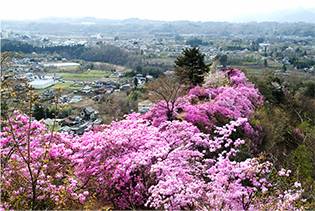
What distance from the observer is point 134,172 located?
815 centimetres

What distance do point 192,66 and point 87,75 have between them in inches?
1357

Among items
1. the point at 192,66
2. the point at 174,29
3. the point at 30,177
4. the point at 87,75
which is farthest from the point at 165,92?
the point at 174,29

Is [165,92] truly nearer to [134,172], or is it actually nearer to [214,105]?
[214,105]

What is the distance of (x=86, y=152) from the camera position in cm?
855

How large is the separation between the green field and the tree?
30.4 meters

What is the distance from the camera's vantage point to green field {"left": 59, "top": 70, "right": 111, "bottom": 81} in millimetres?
50138

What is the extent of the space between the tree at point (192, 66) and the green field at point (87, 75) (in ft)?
99.7

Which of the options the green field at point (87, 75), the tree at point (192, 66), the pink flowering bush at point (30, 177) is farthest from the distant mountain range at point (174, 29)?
the pink flowering bush at point (30, 177)

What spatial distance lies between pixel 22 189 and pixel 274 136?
39.2ft

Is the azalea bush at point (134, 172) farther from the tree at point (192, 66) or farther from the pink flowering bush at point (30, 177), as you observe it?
the tree at point (192, 66)

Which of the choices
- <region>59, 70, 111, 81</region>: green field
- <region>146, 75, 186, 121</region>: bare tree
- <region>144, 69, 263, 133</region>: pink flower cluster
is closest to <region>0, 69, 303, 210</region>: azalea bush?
<region>144, 69, 263, 133</region>: pink flower cluster

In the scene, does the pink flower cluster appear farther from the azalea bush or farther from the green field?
the green field

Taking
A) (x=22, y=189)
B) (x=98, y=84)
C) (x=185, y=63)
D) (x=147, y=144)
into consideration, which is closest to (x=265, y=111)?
(x=185, y=63)

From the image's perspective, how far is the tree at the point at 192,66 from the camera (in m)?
19.9
